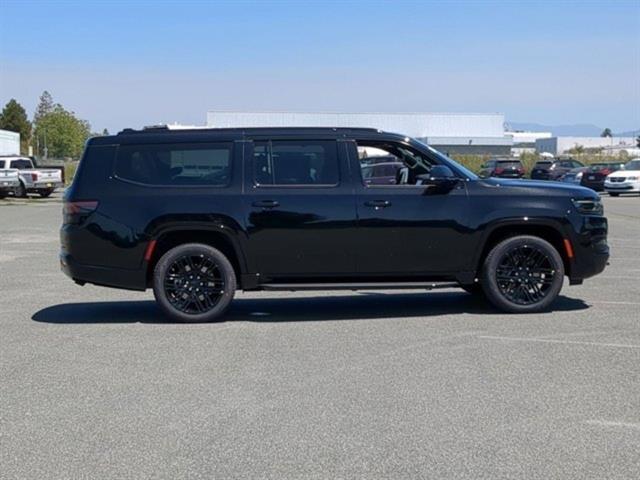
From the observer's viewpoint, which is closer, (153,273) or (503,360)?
(503,360)

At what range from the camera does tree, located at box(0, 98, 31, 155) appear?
107 metres

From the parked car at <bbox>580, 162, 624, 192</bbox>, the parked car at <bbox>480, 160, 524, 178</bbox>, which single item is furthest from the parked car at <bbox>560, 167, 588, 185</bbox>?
the parked car at <bbox>480, 160, 524, 178</bbox>

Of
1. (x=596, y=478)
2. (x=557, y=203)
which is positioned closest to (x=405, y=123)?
(x=557, y=203)

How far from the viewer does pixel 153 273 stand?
920cm

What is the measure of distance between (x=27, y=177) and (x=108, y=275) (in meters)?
32.2

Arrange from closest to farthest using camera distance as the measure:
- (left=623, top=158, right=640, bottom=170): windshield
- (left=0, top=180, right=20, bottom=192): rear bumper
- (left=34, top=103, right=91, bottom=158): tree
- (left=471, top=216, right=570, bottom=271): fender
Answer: (left=471, top=216, right=570, bottom=271): fender, (left=0, top=180, right=20, bottom=192): rear bumper, (left=623, top=158, right=640, bottom=170): windshield, (left=34, top=103, right=91, bottom=158): tree

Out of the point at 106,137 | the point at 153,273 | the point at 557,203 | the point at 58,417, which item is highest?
the point at 106,137

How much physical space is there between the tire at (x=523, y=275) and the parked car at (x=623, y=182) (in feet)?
108

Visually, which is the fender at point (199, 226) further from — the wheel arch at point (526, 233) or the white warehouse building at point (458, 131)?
the white warehouse building at point (458, 131)

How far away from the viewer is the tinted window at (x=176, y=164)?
922 cm

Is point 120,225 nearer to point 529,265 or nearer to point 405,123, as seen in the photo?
point 529,265

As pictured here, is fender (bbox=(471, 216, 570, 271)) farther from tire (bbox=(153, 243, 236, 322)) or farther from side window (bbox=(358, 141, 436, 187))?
tire (bbox=(153, 243, 236, 322))

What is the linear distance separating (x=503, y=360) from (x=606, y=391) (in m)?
1.12

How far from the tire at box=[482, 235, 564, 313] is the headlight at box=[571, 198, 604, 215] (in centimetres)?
52
